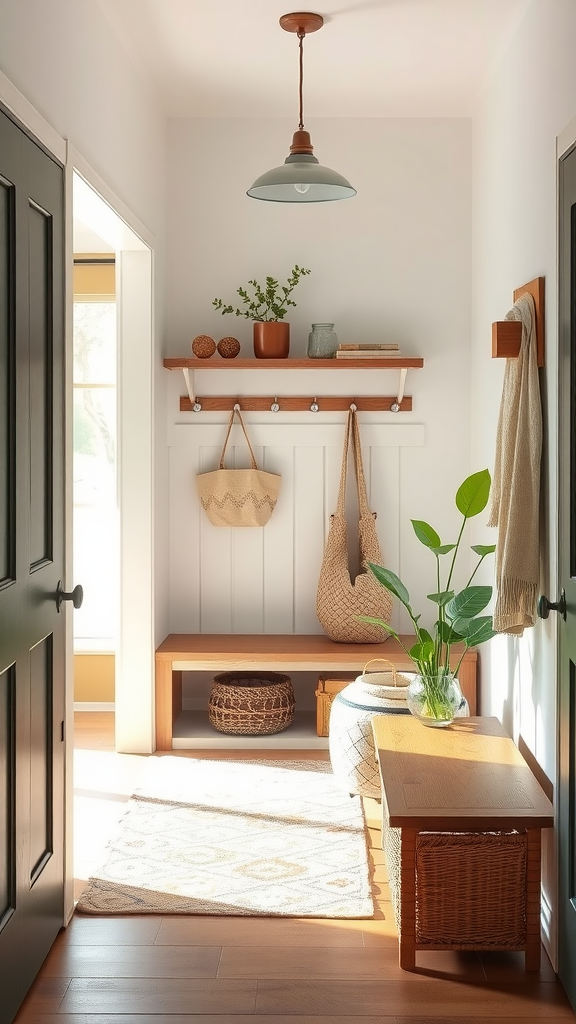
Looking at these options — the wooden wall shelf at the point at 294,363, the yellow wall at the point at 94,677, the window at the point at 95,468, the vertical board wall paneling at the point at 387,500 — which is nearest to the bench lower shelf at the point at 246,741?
the vertical board wall paneling at the point at 387,500

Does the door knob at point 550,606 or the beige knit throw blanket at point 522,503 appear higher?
the beige knit throw blanket at point 522,503

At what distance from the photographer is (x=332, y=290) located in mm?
4734

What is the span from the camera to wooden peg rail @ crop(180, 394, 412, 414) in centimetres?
473

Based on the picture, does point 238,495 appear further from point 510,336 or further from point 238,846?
point 510,336

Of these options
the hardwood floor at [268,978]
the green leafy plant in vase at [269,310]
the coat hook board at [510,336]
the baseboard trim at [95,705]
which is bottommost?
the hardwood floor at [268,978]

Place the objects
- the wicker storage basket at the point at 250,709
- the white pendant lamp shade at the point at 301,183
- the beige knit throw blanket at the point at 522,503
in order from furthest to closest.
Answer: the wicker storage basket at the point at 250,709 → the white pendant lamp shade at the point at 301,183 → the beige knit throw blanket at the point at 522,503

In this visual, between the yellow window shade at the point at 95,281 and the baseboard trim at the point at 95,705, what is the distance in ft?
6.61

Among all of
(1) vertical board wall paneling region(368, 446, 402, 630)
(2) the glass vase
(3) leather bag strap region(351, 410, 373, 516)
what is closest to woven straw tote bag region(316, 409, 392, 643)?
(3) leather bag strap region(351, 410, 373, 516)

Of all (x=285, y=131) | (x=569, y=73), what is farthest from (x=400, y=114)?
(x=569, y=73)

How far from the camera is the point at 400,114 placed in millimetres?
4637

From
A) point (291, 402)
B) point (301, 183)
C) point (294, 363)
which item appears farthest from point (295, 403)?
point (301, 183)

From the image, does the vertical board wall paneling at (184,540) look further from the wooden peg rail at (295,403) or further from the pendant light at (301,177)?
the pendant light at (301,177)

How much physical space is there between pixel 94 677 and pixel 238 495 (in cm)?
131

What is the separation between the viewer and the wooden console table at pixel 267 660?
4.37 metres
